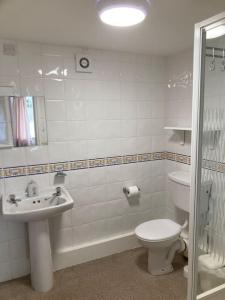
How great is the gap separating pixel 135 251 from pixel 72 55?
83.4 inches

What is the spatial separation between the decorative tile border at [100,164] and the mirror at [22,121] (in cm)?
22

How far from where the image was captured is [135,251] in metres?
2.71

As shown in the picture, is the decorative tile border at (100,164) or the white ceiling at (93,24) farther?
the decorative tile border at (100,164)

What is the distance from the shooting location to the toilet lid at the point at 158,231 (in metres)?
2.15

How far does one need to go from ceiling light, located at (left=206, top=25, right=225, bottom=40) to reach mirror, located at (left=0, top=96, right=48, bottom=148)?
141cm

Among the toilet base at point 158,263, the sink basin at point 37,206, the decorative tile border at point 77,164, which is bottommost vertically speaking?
the toilet base at point 158,263

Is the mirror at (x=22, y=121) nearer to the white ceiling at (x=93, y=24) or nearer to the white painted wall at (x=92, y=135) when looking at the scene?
the white painted wall at (x=92, y=135)

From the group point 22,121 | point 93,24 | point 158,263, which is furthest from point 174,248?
point 93,24

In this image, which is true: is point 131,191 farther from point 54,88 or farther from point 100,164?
point 54,88

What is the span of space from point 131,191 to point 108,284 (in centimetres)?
89

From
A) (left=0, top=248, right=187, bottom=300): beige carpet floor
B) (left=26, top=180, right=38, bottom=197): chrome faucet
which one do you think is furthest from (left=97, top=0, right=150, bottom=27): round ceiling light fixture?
(left=0, top=248, right=187, bottom=300): beige carpet floor

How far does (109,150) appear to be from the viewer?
2539mm

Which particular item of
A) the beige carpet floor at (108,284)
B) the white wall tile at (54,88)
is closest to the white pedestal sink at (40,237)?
the beige carpet floor at (108,284)

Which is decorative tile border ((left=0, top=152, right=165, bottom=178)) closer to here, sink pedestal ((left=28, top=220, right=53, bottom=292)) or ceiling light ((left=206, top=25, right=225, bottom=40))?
sink pedestal ((left=28, top=220, right=53, bottom=292))
